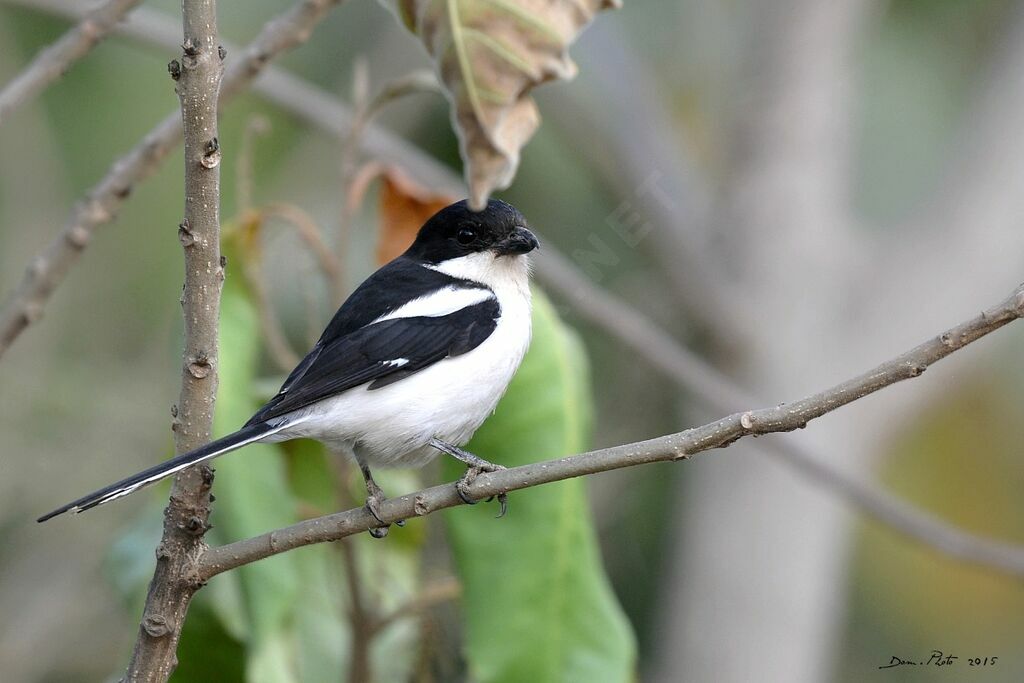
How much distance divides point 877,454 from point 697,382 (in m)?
2.28

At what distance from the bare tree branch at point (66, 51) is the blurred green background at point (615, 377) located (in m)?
0.67

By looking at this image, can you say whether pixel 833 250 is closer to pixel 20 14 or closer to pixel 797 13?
pixel 797 13

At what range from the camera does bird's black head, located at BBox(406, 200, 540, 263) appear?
309 cm

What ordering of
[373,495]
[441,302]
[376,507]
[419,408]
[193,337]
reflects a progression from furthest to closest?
1. [441,302]
2. [419,408]
3. [373,495]
4. [376,507]
5. [193,337]

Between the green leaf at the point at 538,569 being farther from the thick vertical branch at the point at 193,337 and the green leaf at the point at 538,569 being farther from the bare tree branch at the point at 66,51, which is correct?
the bare tree branch at the point at 66,51

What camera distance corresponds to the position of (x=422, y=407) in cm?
272

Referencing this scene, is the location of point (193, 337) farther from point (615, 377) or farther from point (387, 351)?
point (615, 377)

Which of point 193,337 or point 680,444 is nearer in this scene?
point 680,444

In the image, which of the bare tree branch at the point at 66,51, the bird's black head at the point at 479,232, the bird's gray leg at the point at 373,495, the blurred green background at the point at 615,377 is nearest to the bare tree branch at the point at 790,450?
the blurred green background at the point at 615,377

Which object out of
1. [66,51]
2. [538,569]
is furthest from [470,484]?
[66,51]

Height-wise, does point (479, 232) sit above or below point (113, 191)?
above

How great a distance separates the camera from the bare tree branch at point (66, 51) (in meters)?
2.56

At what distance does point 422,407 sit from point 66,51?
1.12 m

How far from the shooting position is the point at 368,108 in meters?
2.93
